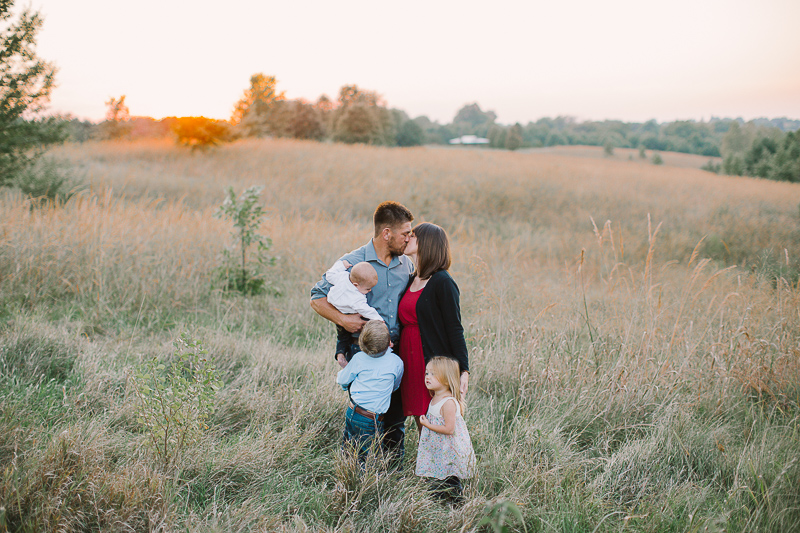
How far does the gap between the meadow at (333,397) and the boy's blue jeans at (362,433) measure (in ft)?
0.44

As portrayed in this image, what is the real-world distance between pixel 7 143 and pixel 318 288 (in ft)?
27.1

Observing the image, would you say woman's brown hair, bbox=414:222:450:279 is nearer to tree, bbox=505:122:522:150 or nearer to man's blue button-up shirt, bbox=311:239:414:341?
man's blue button-up shirt, bbox=311:239:414:341

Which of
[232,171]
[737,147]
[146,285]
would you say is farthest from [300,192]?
[737,147]

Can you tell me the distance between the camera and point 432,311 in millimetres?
2434

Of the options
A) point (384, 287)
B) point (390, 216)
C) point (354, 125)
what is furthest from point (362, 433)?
point (354, 125)

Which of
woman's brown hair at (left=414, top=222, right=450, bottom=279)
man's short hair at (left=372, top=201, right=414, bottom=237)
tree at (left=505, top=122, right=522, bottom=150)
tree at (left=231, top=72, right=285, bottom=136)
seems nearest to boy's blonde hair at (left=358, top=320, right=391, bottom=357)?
woman's brown hair at (left=414, top=222, right=450, bottom=279)

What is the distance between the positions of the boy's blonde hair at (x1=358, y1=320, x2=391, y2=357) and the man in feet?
0.54

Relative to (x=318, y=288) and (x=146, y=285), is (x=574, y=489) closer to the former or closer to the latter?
(x=318, y=288)

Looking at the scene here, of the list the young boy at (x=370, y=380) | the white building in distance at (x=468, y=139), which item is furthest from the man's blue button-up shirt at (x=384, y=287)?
the white building in distance at (x=468, y=139)

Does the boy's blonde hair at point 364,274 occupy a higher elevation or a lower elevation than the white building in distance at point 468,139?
lower

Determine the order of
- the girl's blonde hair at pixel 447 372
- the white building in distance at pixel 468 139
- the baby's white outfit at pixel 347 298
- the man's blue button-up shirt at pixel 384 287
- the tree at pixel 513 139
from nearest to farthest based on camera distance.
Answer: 1. the girl's blonde hair at pixel 447 372
2. the baby's white outfit at pixel 347 298
3. the man's blue button-up shirt at pixel 384 287
4. the tree at pixel 513 139
5. the white building in distance at pixel 468 139

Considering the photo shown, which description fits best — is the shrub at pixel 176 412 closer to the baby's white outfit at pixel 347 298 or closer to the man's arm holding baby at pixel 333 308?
the man's arm holding baby at pixel 333 308

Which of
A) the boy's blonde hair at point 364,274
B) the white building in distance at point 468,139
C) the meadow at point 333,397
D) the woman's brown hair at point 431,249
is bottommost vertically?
the meadow at point 333,397

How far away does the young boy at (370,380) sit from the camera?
7.83 feet
